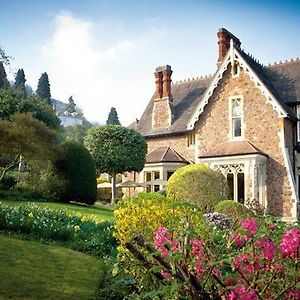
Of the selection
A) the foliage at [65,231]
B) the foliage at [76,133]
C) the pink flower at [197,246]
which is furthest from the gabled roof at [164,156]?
the foliage at [76,133]

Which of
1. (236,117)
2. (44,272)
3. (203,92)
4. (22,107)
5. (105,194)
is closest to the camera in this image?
(44,272)

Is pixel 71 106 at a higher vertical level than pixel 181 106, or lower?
higher

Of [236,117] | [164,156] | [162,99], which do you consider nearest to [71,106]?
[162,99]

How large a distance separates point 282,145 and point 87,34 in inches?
677

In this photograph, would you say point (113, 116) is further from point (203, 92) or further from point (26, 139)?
point (26, 139)

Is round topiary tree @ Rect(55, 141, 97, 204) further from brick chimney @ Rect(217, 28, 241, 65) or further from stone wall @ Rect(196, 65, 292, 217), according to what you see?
brick chimney @ Rect(217, 28, 241, 65)

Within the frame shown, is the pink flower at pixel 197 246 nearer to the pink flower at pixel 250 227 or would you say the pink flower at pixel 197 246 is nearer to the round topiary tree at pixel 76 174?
the pink flower at pixel 250 227

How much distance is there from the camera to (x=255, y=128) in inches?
924

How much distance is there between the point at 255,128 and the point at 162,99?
8.92 m

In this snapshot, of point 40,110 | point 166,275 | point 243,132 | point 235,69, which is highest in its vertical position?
point 235,69

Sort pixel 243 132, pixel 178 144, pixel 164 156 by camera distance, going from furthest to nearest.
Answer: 1. pixel 178 144
2. pixel 164 156
3. pixel 243 132

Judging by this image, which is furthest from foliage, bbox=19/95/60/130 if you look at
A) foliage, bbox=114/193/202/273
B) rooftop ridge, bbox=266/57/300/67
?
→ foliage, bbox=114/193/202/273

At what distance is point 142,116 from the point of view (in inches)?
1298

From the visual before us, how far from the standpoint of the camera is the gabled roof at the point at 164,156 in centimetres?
2709
